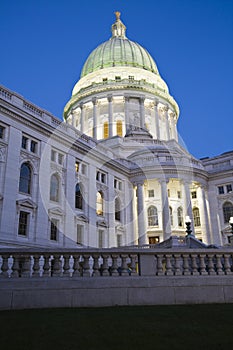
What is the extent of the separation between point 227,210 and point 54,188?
27.3m

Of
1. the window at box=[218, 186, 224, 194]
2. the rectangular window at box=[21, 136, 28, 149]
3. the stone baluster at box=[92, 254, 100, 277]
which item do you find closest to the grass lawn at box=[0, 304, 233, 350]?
the stone baluster at box=[92, 254, 100, 277]

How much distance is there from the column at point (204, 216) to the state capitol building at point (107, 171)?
147 mm

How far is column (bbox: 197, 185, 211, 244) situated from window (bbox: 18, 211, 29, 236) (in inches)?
1069

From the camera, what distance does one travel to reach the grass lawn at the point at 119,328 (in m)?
6.02

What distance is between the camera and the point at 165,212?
1746 inches

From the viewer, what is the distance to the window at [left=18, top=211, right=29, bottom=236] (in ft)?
94.1

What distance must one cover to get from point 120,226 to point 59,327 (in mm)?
36646

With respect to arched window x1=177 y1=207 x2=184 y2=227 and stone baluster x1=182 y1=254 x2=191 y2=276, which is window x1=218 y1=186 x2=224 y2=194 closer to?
arched window x1=177 y1=207 x2=184 y2=227

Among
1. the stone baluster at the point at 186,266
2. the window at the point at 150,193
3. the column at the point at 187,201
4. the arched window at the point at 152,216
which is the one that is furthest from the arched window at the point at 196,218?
the stone baluster at the point at 186,266

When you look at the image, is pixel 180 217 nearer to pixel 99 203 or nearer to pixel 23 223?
pixel 99 203

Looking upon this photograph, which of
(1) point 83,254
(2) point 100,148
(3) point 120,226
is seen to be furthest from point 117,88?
(1) point 83,254

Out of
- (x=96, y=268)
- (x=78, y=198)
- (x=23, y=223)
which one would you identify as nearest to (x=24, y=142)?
(x=23, y=223)

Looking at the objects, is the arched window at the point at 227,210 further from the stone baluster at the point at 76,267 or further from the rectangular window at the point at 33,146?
the stone baluster at the point at 76,267

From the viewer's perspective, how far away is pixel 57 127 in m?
35.0
